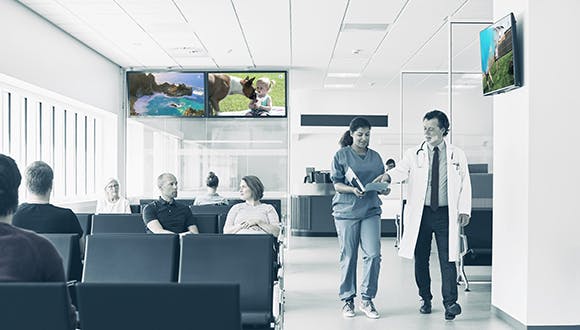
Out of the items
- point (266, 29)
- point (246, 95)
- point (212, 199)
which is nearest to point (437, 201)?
point (212, 199)

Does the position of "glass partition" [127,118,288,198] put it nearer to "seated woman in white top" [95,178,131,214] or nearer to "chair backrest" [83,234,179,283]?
"seated woman in white top" [95,178,131,214]

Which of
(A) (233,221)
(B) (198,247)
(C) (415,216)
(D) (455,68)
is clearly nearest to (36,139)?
(A) (233,221)

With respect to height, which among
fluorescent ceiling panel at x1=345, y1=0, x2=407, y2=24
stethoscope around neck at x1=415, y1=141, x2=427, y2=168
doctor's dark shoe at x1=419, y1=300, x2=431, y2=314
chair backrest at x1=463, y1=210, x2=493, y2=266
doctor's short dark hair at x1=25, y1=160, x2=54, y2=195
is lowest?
doctor's dark shoe at x1=419, y1=300, x2=431, y2=314

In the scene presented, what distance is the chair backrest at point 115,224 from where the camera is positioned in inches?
185

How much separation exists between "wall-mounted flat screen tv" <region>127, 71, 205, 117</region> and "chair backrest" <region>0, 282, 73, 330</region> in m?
9.13

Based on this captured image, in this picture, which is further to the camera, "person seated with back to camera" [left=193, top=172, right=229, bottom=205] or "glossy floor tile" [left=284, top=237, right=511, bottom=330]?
"person seated with back to camera" [left=193, top=172, right=229, bottom=205]

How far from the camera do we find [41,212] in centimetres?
375

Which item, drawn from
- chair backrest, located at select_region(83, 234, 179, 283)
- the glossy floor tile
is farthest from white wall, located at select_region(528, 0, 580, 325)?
chair backrest, located at select_region(83, 234, 179, 283)

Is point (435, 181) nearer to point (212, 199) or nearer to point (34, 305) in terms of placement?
point (212, 199)

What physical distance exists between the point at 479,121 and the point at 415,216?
9772 mm

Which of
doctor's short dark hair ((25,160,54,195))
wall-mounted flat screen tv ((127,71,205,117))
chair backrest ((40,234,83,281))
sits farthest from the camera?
wall-mounted flat screen tv ((127,71,205,117))

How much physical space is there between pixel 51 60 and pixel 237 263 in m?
5.39

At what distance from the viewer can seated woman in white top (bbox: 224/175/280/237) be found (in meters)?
4.71

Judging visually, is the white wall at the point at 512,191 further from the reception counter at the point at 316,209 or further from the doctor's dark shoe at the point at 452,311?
the reception counter at the point at 316,209
